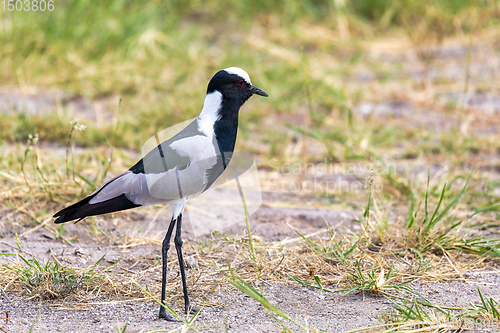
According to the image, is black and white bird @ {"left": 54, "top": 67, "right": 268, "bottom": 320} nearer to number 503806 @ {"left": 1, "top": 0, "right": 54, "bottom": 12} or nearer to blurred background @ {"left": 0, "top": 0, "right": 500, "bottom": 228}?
blurred background @ {"left": 0, "top": 0, "right": 500, "bottom": 228}

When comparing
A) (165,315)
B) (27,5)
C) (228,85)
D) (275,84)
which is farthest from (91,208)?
(27,5)

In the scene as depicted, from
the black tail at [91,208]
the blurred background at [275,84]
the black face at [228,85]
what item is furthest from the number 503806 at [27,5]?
the black tail at [91,208]

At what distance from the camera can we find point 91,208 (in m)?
2.65

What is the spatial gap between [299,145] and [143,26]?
8.22 ft

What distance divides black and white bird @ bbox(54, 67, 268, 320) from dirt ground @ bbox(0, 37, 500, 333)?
195 millimetres

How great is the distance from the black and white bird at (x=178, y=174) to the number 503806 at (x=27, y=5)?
395 cm

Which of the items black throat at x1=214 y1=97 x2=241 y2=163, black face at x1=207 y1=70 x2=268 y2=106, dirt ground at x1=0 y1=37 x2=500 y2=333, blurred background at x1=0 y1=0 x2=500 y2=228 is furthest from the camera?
blurred background at x1=0 y1=0 x2=500 y2=228

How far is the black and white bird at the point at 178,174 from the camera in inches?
105

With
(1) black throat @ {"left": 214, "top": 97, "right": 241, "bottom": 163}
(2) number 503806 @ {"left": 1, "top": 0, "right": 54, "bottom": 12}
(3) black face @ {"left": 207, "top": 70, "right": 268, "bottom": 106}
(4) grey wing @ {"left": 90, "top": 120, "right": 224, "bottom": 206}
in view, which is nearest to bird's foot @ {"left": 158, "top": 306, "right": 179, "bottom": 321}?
(4) grey wing @ {"left": 90, "top": 120, "right": 224, "bottom": 206}

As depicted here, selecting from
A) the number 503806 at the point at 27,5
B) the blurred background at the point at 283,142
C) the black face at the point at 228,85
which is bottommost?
the blurred background at the point at 283,142

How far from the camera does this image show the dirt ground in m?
2.49

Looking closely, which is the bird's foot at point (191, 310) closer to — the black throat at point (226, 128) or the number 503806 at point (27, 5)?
the black throat at point (226, 128)

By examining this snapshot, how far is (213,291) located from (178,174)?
21.5 inches

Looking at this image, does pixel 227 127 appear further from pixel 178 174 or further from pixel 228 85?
pixel 178 174
